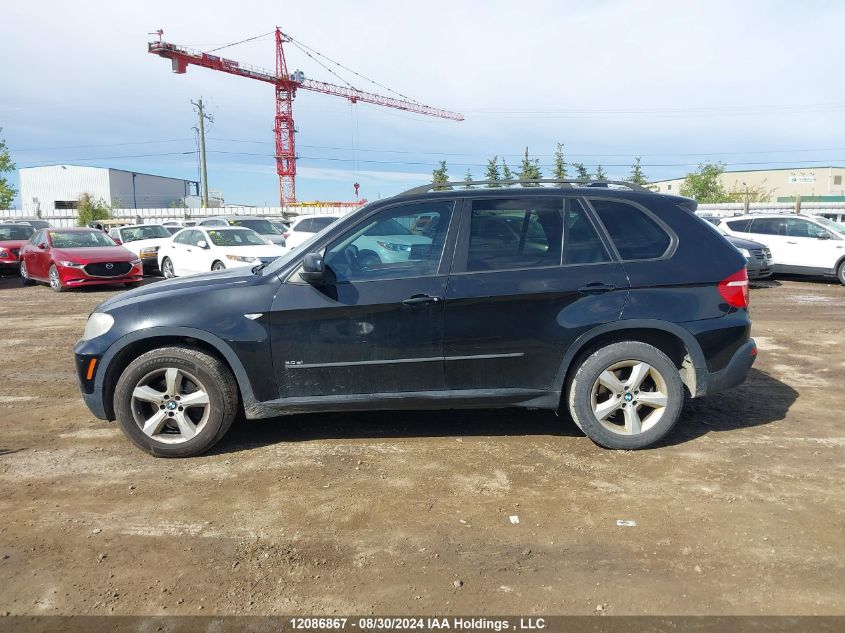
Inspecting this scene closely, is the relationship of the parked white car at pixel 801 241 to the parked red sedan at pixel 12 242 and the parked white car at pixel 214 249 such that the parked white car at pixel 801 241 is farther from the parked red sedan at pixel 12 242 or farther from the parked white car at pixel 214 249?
the parked red sedan at pixel 12 242

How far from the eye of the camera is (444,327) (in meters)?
4.09

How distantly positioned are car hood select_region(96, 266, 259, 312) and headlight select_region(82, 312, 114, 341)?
3.6 inches

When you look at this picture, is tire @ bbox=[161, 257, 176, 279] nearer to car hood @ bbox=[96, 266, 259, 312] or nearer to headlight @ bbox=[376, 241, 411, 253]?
car hood @ bbox=[96, 266, 259, 312]

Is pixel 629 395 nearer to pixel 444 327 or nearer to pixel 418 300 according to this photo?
pixel 444 327

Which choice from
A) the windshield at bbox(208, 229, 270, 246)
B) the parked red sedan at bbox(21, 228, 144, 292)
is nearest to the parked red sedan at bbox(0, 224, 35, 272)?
the parked red sedan at bbox(21, 228, 144, 292)

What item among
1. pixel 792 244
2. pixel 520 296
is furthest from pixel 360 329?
pixel 792 244

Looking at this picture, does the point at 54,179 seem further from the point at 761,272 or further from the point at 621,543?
the point at 621,543

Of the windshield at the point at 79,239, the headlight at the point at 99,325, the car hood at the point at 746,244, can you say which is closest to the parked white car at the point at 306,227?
the windshield at the point at 79,239

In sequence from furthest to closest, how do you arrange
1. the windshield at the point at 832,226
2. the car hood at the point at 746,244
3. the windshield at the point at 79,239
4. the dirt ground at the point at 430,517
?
the windshield at the point at 79,239, the windshield at the point at 832,226, the car hood at the point at 746,244, the dirt ground at the point at 430,517

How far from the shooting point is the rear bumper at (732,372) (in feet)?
14.0

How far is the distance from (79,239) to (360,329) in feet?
45.9

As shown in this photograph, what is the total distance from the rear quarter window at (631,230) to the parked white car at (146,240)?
49.1 feet

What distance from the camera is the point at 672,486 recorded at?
12.1ft

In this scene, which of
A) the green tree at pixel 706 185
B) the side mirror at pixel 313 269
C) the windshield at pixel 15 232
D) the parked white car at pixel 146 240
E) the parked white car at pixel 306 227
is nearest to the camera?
the side mirror at pixel 313 269
